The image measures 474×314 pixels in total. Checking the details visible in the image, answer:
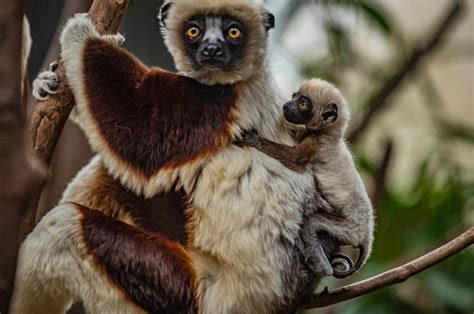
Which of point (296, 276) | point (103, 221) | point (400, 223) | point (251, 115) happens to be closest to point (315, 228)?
point (296, 276)

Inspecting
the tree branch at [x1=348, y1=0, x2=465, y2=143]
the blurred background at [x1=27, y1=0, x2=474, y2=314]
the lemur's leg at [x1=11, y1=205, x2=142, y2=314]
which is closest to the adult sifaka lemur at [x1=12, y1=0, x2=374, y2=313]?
the lemur's leg at [x1=11, y1=205, x2=142, y2=314]

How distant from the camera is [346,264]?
3.95 metres

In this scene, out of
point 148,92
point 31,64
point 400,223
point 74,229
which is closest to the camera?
point 74,229

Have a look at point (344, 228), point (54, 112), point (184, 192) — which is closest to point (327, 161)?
point (344, 228)

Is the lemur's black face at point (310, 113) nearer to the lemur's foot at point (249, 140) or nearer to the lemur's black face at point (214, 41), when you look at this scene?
the lemur's foot at point (249, 140)

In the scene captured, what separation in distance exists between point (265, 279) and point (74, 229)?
0.93 m

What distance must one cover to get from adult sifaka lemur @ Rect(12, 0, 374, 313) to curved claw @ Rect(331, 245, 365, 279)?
7 cm

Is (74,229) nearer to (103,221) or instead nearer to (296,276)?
(103,221)

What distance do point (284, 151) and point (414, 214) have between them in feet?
13.1

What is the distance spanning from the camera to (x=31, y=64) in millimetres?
6273

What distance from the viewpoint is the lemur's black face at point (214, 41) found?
3.91 m

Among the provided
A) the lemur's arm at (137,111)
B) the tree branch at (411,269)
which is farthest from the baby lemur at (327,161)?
the lemur's arm at (137,111)

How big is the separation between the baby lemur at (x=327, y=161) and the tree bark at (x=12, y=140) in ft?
6.43

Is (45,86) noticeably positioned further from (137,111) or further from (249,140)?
(249,140)
